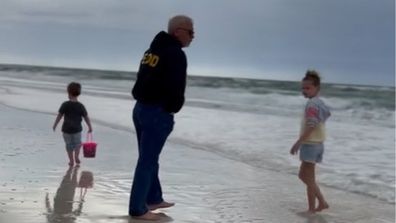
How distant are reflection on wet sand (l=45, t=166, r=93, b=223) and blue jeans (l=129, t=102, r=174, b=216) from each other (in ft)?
1.78

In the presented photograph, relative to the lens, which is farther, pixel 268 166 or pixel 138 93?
pixel 268 166

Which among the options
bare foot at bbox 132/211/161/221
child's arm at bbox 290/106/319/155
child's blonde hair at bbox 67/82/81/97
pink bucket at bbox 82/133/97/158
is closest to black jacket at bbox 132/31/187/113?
bare foot at bbox 132/211/161/221

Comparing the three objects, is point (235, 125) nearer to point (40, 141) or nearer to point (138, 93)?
point (40, 141)

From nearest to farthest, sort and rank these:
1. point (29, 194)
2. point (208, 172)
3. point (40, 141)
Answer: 1. point (29, 194)
2. point (208, 172)
3. point (40, 141)

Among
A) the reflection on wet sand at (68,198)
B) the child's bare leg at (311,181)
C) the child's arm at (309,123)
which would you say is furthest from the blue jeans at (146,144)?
the child's bare leg at (311,181)

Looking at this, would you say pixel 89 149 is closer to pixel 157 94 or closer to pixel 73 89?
pixel 73 89

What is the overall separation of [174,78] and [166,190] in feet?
7.61

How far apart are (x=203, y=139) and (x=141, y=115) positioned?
7.57 m

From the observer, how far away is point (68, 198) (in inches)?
254

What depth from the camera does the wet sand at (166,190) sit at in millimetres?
6007

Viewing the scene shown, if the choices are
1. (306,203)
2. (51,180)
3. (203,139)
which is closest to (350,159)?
(203,139)

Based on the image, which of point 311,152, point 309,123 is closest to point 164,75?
Result: point 309,123

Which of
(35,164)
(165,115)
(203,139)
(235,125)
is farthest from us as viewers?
(235,125)

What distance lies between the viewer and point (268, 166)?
1015 cm
